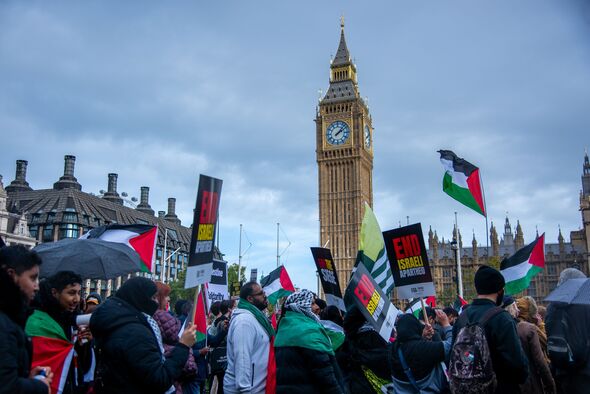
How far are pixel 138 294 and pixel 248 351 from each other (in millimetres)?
1285

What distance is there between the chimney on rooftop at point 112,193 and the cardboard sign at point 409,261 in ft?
243

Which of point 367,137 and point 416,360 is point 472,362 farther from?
point 367,137

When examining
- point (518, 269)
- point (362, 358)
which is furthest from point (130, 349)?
point (518, 269)

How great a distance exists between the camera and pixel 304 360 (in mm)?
4684

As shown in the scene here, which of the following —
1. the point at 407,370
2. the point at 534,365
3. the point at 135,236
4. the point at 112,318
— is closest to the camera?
the point at 112,318

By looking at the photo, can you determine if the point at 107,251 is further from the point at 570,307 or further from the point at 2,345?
the point at 570,307

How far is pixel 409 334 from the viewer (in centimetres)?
491

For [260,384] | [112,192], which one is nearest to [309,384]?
[260,384]

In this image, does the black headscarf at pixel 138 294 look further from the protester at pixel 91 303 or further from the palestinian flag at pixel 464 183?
the palestinian flag at pixel 464 183

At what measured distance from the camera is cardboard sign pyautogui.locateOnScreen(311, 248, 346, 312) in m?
8.13

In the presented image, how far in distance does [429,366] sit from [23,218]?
2279 inches

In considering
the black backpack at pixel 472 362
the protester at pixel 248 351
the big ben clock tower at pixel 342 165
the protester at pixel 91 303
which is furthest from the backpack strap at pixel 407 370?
the big ben clock tower at pixel 342 165

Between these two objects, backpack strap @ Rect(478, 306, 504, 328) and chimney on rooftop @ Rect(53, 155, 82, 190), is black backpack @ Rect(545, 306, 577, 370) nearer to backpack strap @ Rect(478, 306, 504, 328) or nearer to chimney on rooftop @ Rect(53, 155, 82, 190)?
backpack strap @ Rect(478, 306, 504, 328)

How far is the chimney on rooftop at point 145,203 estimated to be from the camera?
3337 inches
